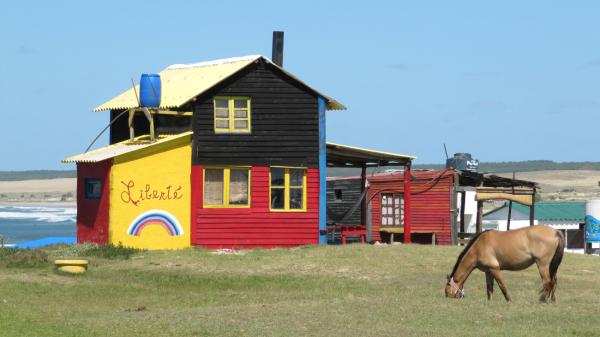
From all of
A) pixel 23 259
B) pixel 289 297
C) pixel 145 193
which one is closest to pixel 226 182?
pixel 145 193

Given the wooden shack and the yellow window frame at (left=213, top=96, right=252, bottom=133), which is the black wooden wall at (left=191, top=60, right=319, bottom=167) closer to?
the yellow window frame at (left=213, top=96, right=252, bottom=133)

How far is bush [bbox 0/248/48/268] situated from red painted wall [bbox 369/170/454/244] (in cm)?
1865

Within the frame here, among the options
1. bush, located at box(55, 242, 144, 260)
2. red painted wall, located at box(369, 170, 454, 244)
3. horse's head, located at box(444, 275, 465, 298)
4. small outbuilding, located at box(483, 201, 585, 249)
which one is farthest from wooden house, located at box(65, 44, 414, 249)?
small outbuilding, located at box(483, 201, 585, 249)

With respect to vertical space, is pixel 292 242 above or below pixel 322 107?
below

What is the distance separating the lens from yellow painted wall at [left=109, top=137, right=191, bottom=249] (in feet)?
119

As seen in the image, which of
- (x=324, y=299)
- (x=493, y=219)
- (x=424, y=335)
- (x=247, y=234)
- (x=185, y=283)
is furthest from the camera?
(x=493, y=219)

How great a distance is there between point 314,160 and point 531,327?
19825mm

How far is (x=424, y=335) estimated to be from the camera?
63.4 ft

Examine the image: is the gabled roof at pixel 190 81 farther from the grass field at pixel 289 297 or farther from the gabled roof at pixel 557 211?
the gabled roof at pixel 557 211

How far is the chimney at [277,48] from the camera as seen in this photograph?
43.0m

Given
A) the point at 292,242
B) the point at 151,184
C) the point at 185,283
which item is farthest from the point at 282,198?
the point at 185,283

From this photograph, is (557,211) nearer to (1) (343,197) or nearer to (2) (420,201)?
(2) (420,201)

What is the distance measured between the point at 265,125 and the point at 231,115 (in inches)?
45.8

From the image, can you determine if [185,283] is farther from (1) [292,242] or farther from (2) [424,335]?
(2) [424,335]
